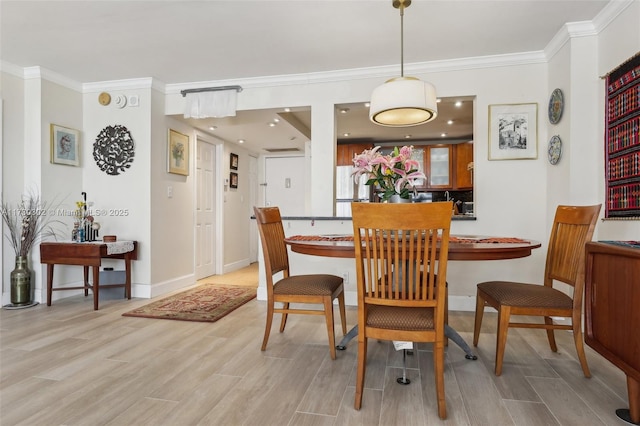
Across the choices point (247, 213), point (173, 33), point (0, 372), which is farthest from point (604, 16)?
point (247, 213)

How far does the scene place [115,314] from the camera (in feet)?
10.4

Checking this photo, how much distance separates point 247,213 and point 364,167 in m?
4.49

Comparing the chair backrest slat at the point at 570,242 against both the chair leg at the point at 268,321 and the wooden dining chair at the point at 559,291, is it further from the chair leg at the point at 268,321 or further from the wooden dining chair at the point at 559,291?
the chair leg at the point at 268,321

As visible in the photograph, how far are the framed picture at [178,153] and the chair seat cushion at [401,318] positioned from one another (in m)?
3.28

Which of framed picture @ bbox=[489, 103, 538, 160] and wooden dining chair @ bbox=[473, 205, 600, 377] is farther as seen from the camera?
framed picture @ bbox=[489, 103, 538, 160]

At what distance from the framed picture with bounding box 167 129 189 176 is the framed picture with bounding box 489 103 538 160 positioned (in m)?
3.38

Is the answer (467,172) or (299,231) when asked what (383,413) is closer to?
(299,231)

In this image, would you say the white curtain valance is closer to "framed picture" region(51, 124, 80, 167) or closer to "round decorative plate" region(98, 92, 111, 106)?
"round decorative plate" region(98, 92, 111, 106)

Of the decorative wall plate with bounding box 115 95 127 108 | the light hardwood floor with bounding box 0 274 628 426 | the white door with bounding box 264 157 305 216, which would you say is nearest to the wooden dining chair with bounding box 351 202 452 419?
the light hardwood floor with bounding box 0 274 628 426

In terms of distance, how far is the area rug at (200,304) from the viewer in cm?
312

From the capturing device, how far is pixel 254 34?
9.41 feet

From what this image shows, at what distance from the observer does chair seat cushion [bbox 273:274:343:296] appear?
86.1 inches

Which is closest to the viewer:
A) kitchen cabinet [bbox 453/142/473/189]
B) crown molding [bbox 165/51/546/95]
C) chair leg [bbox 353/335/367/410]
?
chair leg [bbox 353/335/367/410]

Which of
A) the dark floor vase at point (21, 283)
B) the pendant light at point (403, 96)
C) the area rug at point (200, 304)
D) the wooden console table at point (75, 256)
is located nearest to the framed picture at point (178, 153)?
the wooden console table at point (75, 256)
